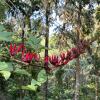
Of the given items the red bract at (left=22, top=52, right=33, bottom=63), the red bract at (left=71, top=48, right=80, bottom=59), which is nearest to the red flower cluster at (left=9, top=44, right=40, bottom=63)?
the red bract at (left=22, top=52, right=33, bottom=63)

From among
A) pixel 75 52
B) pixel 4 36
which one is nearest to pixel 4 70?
pixel 4 36

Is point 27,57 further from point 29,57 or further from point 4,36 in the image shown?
point 4,36

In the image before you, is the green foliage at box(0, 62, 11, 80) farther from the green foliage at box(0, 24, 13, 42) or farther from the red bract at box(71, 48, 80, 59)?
the red bract at box(71, 48, 80, 59)

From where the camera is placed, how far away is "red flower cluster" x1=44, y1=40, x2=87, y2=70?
1079mm

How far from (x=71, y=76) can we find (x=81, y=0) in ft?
93.3

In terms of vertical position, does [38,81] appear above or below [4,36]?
below

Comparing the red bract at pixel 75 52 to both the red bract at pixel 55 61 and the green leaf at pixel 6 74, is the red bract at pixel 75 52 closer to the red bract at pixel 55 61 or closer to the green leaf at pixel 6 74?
the red bract at pixel 55 61

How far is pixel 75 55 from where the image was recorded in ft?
3.62

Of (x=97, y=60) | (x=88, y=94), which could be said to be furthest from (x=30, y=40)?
(x=88, y=94)

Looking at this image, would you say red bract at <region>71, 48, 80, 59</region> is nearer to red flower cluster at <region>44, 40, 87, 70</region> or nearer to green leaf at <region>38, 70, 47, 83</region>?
red flower cluster at <region>44, 40, 87, 70</region>

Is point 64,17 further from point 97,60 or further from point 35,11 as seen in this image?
point 97,60

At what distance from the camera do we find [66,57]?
110cm

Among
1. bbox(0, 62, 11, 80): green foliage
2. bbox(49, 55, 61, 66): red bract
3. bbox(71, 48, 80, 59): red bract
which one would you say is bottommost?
bbox(0, 62, 11, 80): green foliage

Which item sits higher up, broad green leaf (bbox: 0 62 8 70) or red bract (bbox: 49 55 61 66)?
red bract (bbox: 49 55 61 66)
